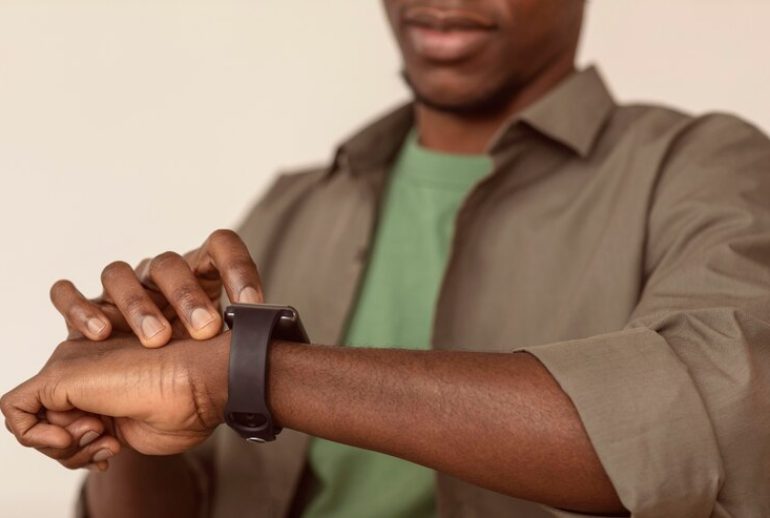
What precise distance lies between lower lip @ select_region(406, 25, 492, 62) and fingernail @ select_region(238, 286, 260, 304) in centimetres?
60

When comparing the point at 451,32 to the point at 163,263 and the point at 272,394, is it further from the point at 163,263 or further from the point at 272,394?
the point at 272,394

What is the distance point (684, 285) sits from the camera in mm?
1271

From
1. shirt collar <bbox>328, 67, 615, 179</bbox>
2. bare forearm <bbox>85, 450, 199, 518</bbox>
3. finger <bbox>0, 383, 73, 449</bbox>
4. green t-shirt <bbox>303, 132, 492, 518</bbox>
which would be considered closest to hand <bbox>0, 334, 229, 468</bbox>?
finger <bbox>0, 383, 73, 449</bbox>

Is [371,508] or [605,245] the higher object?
[605,245]

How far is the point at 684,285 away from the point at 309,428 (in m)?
0.40

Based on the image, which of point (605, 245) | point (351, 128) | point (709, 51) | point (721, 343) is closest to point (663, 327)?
point (721, 343)

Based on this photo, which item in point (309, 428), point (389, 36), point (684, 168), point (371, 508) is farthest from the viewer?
point (389, 36)

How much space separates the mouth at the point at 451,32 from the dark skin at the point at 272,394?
51cm

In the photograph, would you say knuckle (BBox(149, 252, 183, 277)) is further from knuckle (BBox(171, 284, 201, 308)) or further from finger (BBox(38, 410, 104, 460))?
finger (BBox(38, 410, 104, 460))

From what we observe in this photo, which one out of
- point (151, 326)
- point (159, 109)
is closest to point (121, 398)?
point (151, 326)

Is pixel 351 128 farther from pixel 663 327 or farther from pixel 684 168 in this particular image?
pixel 663 327

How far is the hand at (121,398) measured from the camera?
1172 millimetres

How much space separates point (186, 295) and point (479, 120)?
68cm

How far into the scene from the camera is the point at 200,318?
1.19 m
